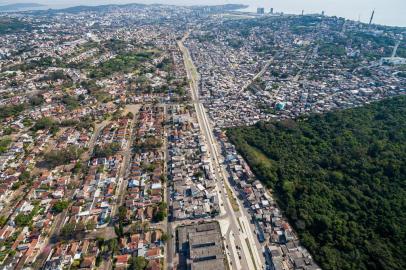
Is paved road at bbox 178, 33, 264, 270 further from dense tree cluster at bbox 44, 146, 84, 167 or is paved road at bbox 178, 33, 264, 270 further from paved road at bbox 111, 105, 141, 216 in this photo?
dense tree cluster at bbox 44, 146, 84, 167

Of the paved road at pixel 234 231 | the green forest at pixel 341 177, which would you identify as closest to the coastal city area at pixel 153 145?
the paved road at pixel 234 231

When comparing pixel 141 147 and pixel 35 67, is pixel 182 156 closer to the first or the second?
pixel 141 147

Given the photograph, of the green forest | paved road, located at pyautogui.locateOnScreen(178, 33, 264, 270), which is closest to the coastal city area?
paved road, located at pyautogui.locateOnScreen(178, 33, 264, 270)

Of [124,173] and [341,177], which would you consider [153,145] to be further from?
[341,177]

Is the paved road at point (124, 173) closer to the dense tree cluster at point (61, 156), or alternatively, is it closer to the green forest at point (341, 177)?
the dense tree cluster at point (61, 156)

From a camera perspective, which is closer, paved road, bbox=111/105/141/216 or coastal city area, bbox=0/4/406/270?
coastal city area, bbox=0/4/406/270
